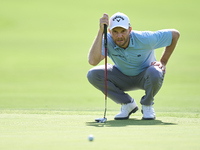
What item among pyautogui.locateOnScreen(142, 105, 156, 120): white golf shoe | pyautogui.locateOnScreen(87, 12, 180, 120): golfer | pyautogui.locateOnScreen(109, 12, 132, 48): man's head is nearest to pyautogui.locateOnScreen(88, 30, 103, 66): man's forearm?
pyautogui.locateOnScreen(87, 12, 180, 120): golfer

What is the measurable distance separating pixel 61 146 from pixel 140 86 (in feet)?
6.92

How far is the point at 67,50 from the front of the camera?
13.8m

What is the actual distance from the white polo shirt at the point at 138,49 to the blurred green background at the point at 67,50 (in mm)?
1462

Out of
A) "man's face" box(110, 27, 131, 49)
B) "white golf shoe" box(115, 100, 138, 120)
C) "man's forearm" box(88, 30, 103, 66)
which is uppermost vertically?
"man's face" box(110, 27, 131, 49)

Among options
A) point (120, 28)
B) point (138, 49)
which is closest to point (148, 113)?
point (138, 49)

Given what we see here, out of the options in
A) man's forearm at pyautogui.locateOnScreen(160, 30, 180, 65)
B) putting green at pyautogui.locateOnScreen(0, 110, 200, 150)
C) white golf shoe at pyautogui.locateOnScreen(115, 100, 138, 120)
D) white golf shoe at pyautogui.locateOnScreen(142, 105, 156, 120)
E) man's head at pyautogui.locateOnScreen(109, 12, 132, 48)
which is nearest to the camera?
putting green at pyautogui.locateOnScreen(0, 110, 200, 150)

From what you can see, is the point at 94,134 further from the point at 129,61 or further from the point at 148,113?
the point at 129,61

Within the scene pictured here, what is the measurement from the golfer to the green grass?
25 centimetres

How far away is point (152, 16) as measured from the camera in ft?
57.3

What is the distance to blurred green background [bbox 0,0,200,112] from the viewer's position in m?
7.03

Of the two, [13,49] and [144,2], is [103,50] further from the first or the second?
[144,2]

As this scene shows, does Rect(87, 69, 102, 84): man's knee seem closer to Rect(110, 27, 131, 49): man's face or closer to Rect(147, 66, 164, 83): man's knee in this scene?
Rect(110, 27, 131, 49): man's face

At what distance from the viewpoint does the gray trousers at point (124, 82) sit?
13.3ft

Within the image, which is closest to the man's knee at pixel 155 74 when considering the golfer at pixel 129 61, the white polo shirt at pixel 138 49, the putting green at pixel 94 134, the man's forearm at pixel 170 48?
the golfer at pixel 129 61
